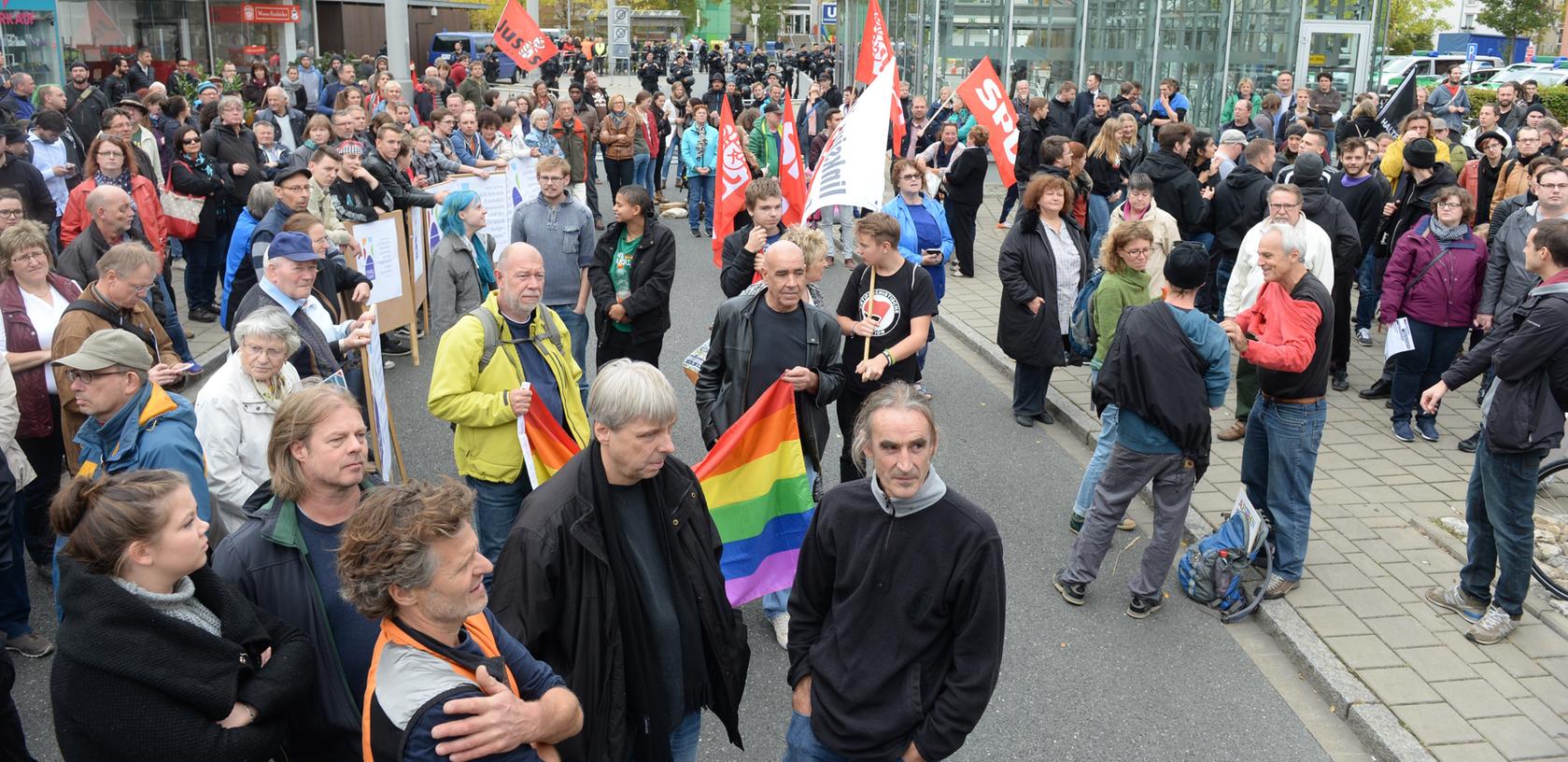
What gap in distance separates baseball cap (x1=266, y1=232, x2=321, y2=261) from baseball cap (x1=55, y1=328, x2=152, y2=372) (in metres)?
1.47

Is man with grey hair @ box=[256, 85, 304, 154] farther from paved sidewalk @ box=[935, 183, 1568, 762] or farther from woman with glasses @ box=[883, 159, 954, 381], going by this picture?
paved sidewalk @ box=[935, 183, 1568, 762]

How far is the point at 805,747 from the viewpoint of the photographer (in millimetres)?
3689

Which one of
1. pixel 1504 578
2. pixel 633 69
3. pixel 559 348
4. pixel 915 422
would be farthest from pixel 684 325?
pixel 633 69

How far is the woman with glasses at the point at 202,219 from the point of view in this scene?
1109cm

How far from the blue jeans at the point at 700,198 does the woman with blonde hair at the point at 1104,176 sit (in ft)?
17.6

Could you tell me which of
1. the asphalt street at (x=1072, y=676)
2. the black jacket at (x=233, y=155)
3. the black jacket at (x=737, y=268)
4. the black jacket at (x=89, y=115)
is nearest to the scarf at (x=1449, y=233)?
the asphalt street at (x=1072, y=676)

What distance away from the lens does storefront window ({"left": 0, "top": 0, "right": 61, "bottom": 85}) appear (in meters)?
21.0

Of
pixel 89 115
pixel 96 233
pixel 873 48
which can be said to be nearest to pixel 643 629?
pixel 96 233

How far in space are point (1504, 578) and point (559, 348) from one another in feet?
15.4

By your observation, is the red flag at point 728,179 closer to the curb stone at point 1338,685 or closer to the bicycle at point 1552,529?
the curb stone at point 1338,685

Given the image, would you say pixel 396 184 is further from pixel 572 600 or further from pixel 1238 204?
pixel 572 600

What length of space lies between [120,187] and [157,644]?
7596 mm

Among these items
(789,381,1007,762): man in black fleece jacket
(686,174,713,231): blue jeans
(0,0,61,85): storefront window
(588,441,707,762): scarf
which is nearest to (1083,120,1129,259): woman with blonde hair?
(686,174,713,231): blue jeans

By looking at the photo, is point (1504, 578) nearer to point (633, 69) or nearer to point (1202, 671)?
point (1202, 671)
